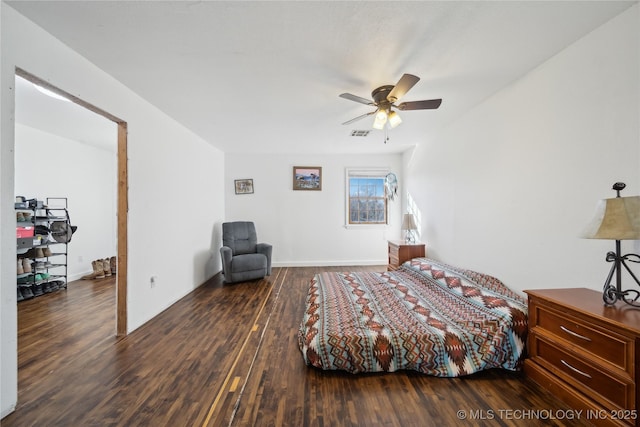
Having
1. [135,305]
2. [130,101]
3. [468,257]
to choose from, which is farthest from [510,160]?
[135,305]

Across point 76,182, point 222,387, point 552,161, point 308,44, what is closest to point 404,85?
point 308,44

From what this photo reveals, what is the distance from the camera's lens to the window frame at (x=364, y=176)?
5410 millimetres

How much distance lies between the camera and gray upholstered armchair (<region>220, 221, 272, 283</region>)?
407 centimetres

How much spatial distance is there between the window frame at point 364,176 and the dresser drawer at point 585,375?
12.4 feet

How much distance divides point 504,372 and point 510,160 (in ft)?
6.15

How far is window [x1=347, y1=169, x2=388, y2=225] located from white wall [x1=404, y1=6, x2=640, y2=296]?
2324mm

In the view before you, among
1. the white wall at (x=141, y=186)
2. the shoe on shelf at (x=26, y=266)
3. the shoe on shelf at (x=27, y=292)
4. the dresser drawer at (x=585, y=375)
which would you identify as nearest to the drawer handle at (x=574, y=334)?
the dresser drawer at (x=585, y=375)

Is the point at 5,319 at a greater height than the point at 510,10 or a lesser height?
lesser

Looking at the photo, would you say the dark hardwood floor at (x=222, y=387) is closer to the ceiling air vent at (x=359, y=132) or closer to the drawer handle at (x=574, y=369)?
the drawer handle at (x=574, y=369)

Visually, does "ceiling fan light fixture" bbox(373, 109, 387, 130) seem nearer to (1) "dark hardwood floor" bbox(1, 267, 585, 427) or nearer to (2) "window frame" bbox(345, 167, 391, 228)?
(1) "dark hardwood floor" bbox(1, 267, 585, 427)

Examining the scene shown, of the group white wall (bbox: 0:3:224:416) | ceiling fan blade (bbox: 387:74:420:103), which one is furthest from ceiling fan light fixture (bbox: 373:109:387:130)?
white wall (bbox: 0:3:224:416)

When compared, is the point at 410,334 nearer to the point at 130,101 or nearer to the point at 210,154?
the point at 130,101

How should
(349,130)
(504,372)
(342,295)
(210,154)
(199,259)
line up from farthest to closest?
(210,154)
(199,259)
(349,130)
(342,295)
(504,372)

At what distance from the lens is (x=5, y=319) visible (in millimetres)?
1439
